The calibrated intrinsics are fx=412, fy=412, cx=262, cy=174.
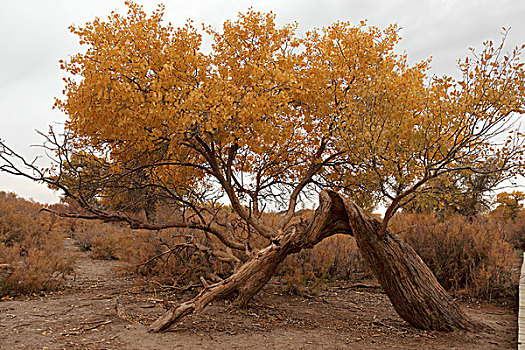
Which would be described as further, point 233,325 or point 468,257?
point 468,257

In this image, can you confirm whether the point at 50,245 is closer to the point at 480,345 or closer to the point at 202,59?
the point at 202,59

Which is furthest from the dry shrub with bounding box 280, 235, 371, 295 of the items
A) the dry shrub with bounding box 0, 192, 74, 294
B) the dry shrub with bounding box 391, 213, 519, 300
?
the dry shrub with bounding box 0, 192, 74, 294

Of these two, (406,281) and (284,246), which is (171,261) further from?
(406,281)

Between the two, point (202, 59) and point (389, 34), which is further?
point (389, 34)

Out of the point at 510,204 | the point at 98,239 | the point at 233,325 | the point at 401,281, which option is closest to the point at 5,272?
the point at 233,325

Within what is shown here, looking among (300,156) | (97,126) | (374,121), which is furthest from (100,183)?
(374,121)

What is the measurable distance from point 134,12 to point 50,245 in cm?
460

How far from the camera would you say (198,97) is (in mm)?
5633

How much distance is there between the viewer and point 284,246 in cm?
579

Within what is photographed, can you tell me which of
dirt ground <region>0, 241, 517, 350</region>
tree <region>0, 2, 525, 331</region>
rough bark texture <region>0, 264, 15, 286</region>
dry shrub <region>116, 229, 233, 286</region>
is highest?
tree <region>0, 2, 525, 331</region>

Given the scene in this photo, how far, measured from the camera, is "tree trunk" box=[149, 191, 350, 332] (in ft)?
18.2

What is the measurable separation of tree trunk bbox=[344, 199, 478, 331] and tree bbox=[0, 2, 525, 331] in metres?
0.02

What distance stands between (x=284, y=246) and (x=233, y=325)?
1.27 m

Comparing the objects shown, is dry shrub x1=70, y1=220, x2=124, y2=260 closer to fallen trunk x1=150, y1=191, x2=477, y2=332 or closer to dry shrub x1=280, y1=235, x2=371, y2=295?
dry shrub x1=280, y1=235, x2=371, y2=295
